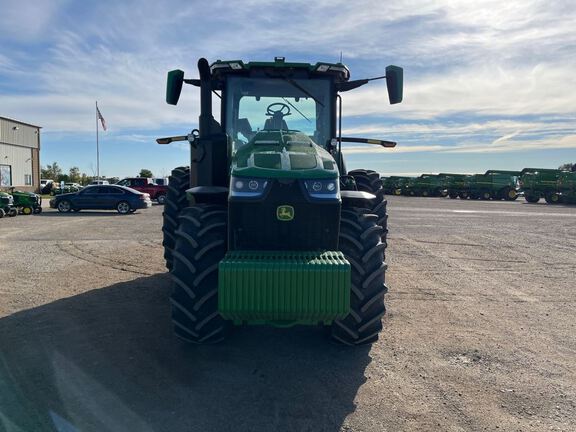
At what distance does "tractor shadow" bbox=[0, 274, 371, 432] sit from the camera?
3.67m

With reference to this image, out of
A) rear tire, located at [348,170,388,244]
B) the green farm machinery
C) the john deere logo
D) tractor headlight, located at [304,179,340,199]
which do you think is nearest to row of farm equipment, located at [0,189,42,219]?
rear tire, located at [348,170,388,244]

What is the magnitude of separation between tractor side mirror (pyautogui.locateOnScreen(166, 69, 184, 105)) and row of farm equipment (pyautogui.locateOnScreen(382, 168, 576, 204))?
38550 millimetres

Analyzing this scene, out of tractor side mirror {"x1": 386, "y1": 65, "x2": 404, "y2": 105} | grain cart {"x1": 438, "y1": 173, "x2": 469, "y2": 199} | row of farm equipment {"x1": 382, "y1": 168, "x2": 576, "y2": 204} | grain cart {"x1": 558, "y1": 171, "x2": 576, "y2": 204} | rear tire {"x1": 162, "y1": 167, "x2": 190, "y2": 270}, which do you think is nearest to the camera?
tractor side mirror {"x1": 386, "y1": 65, "x2": 404, "y2": 105}

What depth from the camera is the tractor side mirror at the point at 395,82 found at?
19.4 ft

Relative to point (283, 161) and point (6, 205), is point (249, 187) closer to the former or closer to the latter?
point (283, 161)

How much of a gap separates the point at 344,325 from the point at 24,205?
21.3 meters

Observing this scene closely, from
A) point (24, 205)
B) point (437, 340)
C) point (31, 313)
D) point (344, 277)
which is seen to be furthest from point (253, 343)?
point (24, 205)

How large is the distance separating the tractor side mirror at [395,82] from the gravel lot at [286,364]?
276 cm

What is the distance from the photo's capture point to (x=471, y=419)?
3.79 meters

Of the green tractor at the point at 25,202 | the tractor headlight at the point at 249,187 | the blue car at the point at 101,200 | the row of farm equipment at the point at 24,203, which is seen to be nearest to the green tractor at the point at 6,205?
the row of farm equipment at the point at 24,203

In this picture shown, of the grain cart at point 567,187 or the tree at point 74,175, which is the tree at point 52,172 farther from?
the grain cart at point 567,187

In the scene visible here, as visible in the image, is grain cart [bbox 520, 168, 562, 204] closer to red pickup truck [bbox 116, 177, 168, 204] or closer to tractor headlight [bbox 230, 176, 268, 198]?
red pickup truck [bbox 116, 177, 168, 204]

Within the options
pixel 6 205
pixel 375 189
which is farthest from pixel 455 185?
pixel 375 189

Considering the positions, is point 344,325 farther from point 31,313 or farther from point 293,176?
point 31,313
